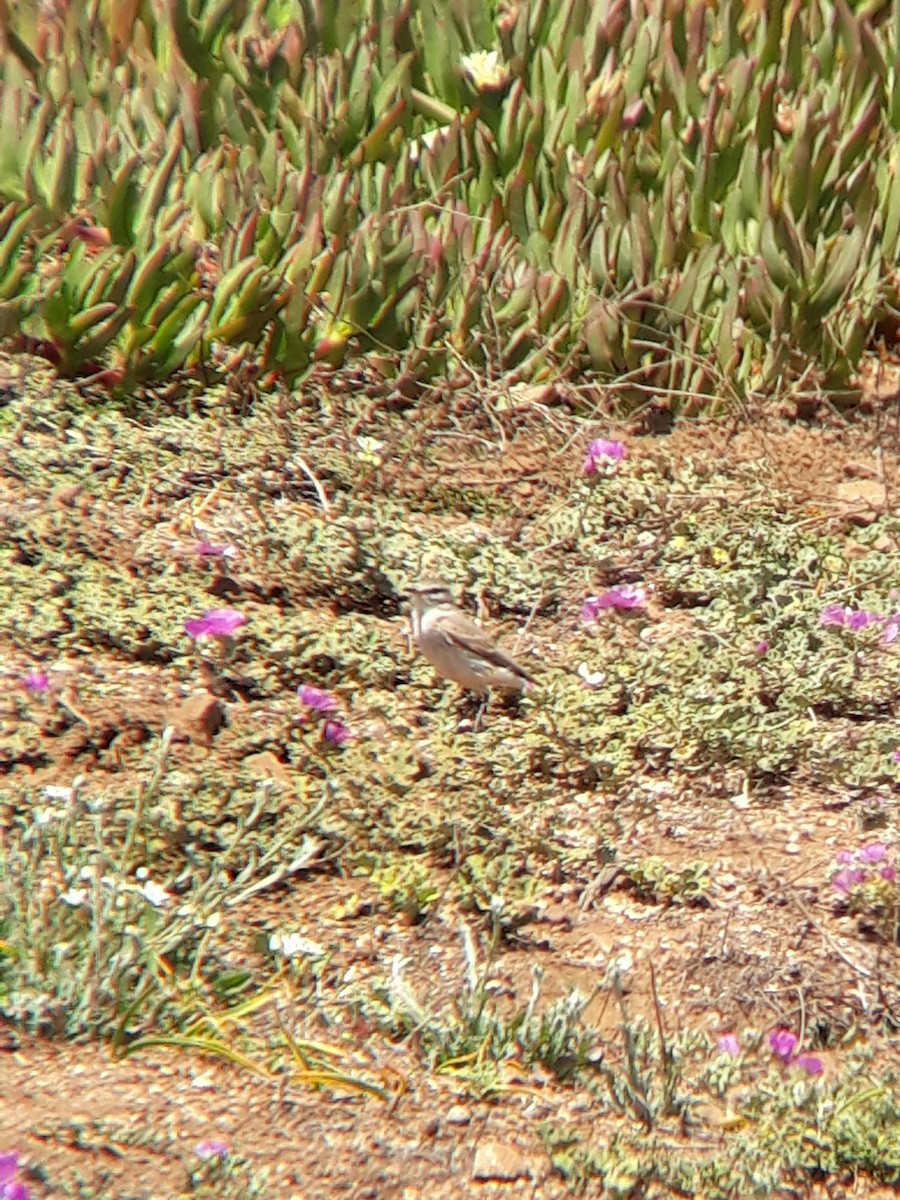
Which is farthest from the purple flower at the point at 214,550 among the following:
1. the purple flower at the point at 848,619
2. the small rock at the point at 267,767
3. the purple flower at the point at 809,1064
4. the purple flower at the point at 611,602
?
the purple flower at the point at 809,1064

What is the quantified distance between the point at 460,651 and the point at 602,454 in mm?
1105

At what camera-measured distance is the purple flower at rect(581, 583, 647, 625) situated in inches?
161

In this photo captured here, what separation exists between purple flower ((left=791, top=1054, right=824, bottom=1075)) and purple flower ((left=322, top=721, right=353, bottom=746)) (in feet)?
4.17

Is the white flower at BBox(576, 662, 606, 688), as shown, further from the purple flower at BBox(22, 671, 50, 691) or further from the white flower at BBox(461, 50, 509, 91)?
the white flower at BBox(461, 50, 509, 91)

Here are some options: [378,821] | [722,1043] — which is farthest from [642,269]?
[722,1043]

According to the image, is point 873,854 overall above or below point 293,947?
above

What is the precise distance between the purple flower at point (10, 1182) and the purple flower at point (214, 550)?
6.91ft

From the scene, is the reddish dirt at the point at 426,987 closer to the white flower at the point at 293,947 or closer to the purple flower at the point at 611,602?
the white flower at the point at 293,947

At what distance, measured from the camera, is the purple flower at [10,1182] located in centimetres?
243

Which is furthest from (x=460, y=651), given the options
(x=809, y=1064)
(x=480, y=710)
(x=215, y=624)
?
(x=809, y=1064)

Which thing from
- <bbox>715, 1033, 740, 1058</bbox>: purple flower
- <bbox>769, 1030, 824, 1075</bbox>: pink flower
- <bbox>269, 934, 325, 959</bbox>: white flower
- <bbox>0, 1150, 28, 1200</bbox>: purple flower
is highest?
<bbox>0, 1150, 28, 1200</bbox>: purple flower

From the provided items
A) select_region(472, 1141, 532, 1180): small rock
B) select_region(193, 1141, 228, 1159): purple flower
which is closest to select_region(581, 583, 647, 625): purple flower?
select_region(472, 1141, 532, 1180): small rock

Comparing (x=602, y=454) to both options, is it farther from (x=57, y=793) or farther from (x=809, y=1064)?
(x=809, y=1064)

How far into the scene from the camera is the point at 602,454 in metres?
4.73
